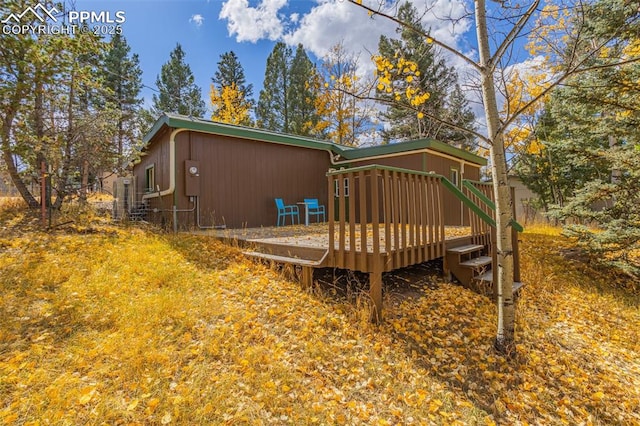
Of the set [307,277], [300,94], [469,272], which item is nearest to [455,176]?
[469,272]

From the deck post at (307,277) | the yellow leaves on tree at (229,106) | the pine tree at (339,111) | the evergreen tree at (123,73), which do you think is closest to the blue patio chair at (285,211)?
the deck post at (307,277)

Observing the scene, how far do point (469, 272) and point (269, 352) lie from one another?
9.34 feet

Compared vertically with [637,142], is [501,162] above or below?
below

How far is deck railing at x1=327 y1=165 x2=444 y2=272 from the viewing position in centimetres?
304

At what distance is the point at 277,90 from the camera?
18328 mm

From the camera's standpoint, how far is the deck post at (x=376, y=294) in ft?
9.96

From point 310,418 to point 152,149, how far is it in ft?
28.8

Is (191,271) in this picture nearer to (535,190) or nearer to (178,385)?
(178,385)

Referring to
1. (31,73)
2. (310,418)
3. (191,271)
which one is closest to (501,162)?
(310,418)

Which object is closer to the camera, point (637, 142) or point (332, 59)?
point (637, 142)

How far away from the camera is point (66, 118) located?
272 inches

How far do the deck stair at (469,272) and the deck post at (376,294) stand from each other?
1.60 m

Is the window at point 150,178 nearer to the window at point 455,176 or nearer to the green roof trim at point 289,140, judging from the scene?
the green roof trim at point 289,140

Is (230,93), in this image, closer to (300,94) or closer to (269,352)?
(300,94)
